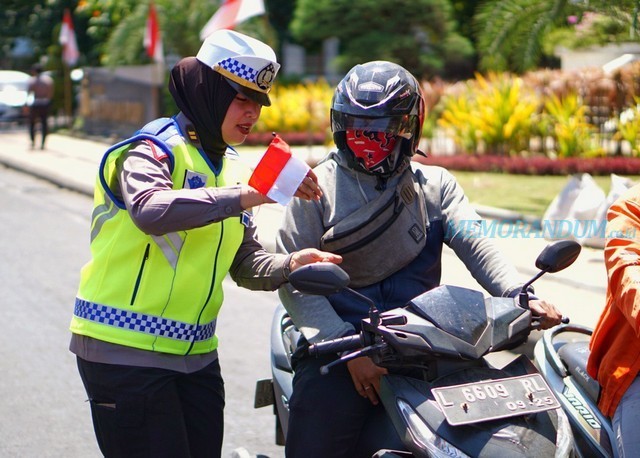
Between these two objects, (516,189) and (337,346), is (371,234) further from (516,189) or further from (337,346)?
(516,189)

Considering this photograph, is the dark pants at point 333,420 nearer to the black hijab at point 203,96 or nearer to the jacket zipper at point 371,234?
the jacket zipper at point 371,234

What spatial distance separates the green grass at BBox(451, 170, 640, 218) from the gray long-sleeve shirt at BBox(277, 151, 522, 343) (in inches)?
325

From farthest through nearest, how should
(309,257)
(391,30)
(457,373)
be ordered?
1. (391,30)
2. (309,257)
3. (457,373)

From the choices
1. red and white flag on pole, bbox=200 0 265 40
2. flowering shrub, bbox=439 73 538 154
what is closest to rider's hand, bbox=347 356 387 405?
flowering shrub, bbox=439 73 538 154

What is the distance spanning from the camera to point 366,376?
3344 millimetres

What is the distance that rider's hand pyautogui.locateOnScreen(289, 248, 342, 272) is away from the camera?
322cm

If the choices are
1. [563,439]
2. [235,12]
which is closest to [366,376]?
[563,439]

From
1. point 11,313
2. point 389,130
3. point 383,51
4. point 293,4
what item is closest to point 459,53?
point 383,51

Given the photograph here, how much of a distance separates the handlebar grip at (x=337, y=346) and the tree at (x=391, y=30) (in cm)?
2610

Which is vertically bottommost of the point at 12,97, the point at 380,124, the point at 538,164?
the point at 12,97

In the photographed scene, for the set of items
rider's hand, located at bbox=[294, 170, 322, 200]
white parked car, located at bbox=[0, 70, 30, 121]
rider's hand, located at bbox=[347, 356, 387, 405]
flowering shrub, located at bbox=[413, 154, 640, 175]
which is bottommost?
white parked car, located at bbox=[0, 70, 30, 121]

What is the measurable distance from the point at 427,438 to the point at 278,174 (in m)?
0.82

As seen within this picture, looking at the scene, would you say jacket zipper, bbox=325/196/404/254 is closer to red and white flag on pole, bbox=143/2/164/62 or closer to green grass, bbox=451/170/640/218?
green grass, bbox=451/170/640/218

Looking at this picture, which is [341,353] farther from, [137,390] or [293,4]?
[293,4]
